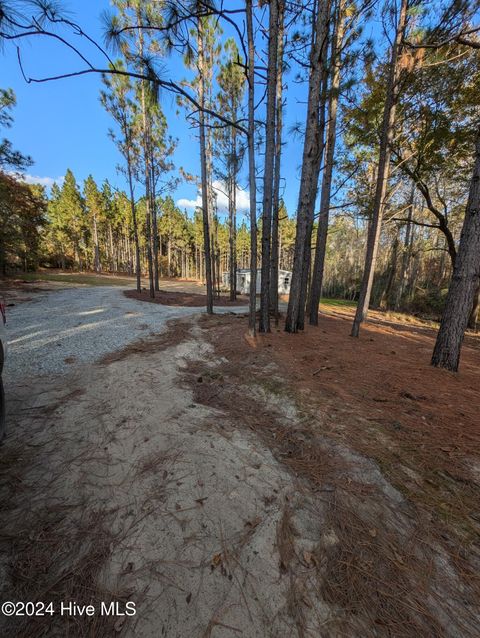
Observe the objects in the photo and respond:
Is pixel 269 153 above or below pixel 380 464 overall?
above

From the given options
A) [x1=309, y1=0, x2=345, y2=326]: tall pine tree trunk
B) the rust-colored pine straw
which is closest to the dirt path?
the rust-colored pine straw

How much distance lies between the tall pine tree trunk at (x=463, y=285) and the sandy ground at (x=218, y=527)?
2798mm

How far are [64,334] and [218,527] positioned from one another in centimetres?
604

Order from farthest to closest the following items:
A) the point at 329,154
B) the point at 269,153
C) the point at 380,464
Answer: the point at 329,154 < the point at 269,153 < the point at 380,464

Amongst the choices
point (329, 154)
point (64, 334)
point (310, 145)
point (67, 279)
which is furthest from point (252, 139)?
point (67, 279)

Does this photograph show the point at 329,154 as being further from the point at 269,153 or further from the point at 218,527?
the point at 218,527

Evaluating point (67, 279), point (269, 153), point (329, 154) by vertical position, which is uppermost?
point (329, 154)

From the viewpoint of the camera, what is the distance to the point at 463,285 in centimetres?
422

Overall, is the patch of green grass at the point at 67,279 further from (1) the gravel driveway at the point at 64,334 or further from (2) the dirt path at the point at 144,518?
(2) the dirt path at the point at 144,518

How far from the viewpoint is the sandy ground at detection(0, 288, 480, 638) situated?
117cm

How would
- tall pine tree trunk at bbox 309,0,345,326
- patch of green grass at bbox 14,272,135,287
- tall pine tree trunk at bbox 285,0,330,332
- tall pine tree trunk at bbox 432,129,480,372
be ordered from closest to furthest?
1. tall pine tree trunk at bbox 432,129,480,372
2. tall pine tree trunk at bbox 285,0,330,332
3. tall pine tree trunk at bbox 309,0,345,326
4. patch of green grass at bbox 14,272,135,287

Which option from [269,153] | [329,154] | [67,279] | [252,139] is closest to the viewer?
[252,139]

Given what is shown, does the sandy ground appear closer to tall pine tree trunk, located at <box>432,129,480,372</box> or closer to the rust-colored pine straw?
the rust-colored pine straw

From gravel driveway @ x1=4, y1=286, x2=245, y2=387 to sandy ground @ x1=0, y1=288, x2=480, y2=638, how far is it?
1413 millimetres
